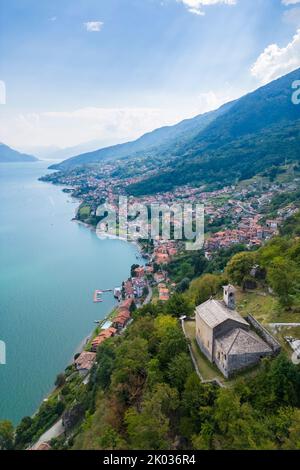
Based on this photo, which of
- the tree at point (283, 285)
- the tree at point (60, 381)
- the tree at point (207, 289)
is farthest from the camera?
the tree at point (60, 381)

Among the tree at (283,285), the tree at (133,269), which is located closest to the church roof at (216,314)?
the tree at (283,285)

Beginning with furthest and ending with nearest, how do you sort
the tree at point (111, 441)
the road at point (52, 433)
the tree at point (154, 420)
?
the road at point (52, 433) → the tree at point (111, 441) → the tree at point (154, 420)

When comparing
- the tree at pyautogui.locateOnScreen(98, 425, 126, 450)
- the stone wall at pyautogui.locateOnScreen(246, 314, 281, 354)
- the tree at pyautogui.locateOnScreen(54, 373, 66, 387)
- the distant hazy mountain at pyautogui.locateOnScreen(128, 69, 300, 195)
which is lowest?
the tree at pyautogui.locateOnScreen(54, 373, 66, 387)

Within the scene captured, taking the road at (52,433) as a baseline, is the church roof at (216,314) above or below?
above

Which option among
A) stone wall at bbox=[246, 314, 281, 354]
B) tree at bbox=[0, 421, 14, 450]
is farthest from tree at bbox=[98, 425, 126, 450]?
tree at bbox=[0, 421, 14, 450]

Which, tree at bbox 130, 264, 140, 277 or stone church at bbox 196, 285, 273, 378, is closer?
stone church at bbox 196, 285, 273, 378

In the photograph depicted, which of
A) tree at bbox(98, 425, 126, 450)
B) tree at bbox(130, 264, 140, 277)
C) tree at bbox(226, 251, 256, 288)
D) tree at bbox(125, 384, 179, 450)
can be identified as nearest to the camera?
tree at bbox(125, 384, 179, 450)

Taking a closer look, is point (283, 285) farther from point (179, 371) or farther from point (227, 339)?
point (179, 371)

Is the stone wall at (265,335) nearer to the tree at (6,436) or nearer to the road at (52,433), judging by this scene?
the road at (52,433)

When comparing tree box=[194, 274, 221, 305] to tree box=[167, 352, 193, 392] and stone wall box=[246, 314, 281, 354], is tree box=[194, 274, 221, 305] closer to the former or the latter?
stone wall box=[246, 314, 281, 354]
